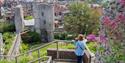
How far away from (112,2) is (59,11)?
2221 inches

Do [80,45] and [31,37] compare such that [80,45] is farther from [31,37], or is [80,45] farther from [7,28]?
[7,28]

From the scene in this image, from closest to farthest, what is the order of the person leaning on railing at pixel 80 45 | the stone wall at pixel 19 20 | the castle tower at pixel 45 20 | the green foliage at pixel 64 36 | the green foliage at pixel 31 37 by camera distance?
the person leaning on railing at pixel 80 45 → the green foliage at pixel 64 36 → the green foliage at pixel 31 37 → the castle tower at pixel 45 20 → the stone wall at pixel 19 20

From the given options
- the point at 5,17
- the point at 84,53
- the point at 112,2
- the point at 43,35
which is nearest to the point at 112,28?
the point at 112,2

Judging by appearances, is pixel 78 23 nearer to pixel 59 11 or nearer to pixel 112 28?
pixel 59 11

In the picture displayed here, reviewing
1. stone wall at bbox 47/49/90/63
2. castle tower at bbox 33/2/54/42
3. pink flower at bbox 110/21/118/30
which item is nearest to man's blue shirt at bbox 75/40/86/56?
stone wall at bbox 47/49/90/63

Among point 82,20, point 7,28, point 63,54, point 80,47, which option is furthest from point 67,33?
point 80,47

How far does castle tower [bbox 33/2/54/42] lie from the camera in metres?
41.8

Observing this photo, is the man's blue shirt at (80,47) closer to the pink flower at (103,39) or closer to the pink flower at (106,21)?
the pink flower at (103,39)

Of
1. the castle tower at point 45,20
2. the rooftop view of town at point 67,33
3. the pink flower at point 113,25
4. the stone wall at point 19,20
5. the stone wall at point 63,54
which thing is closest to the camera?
the pink flower at point 113,25

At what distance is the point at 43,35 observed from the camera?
138 ft

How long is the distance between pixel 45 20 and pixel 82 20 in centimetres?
504

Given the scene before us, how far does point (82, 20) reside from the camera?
133ft

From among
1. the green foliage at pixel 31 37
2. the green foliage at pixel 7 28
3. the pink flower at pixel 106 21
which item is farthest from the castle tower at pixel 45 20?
the pink flower at pixel 106 21

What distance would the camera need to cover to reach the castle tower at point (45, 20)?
4175 centimetres
